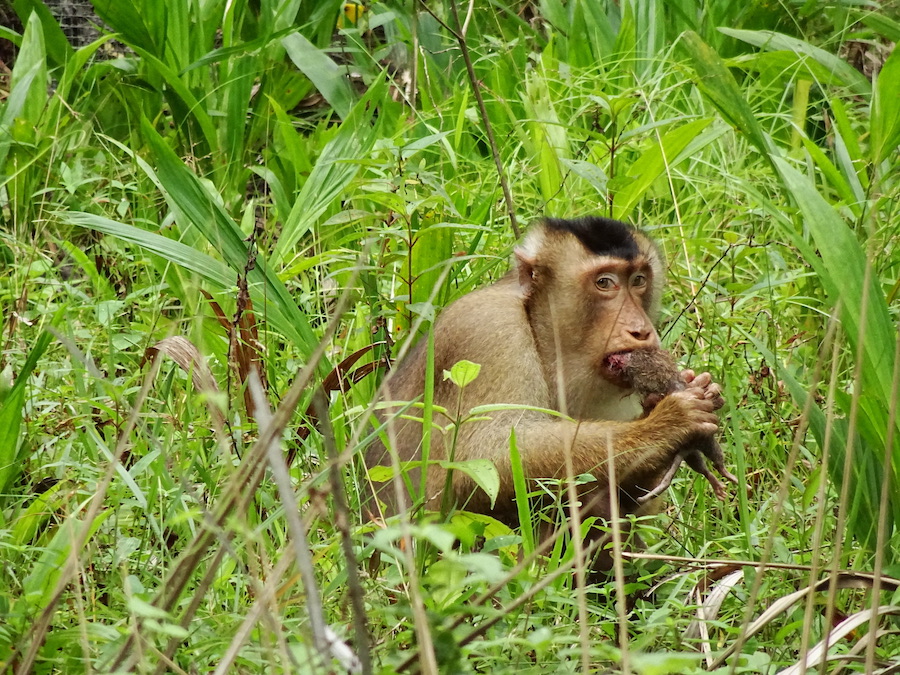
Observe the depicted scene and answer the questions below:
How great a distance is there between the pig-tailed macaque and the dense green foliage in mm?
188

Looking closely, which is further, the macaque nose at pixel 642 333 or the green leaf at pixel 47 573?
the macaque nose at pixel 642 333

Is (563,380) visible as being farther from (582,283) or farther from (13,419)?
(13,419)

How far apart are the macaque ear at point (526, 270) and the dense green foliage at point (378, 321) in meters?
0.19

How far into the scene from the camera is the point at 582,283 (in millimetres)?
4035

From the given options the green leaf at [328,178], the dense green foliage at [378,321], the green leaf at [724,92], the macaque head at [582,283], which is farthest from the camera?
the green leaf at [328,178]

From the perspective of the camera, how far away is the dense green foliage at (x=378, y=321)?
83.5 inches

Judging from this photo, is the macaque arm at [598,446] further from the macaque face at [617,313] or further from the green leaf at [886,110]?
the green leaf at [886,110]

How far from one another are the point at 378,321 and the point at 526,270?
0.56m

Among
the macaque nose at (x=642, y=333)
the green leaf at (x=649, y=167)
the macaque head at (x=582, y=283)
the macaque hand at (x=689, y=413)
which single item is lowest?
the macaque hand at (x=689, y=413)

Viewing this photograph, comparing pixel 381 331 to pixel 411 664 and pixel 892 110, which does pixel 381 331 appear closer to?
pixel 892 110

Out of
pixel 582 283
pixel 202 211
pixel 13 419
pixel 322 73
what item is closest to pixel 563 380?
pixel 582 283

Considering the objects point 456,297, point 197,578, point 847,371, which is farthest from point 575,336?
point 197,578

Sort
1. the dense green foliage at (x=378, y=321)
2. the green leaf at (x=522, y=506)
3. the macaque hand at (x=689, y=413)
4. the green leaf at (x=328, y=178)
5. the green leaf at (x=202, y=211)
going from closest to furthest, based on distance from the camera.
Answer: the dense green foliage at (x=378, y=321) < the green leaf at (x=522, y=506) < the macaque hand at (x=689, y=413) < the green leaf at (x=202, y=211) < the green leaf at (x=328, y=178)

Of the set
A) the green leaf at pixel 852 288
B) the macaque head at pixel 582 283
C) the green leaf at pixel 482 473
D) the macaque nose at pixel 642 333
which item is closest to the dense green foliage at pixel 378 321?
the green leaf at pixel 852 288
